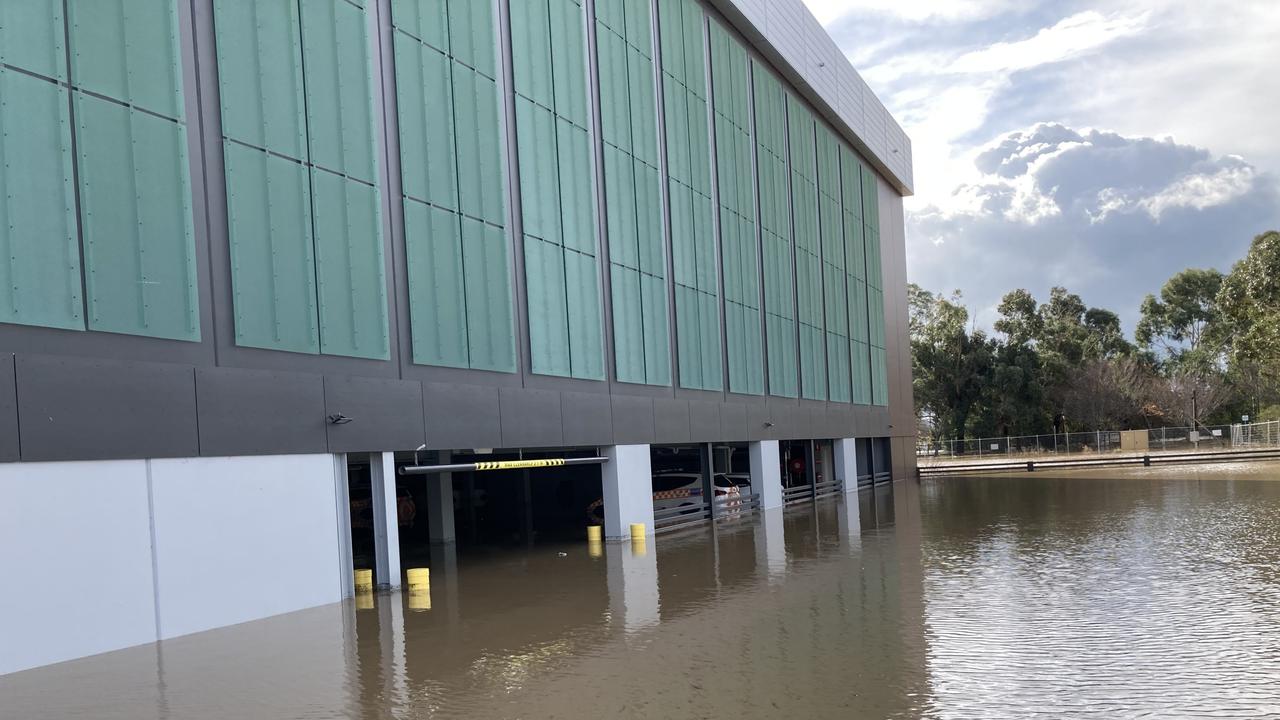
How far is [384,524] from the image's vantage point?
Result: 701 inches

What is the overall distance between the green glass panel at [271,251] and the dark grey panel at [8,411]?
3545mm

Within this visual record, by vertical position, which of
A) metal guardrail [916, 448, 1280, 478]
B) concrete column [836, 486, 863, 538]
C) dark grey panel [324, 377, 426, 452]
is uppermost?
dark grey panel [324, 377, 426, 452]

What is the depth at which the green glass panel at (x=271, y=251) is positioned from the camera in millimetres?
15562

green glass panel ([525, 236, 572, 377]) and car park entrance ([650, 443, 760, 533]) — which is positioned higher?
green glass panel ([525, 236, 572, 377])

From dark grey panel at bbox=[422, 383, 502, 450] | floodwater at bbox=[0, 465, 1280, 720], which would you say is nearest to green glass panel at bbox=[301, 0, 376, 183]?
dark grey panel at bbox=[422, 383, 502, 450]

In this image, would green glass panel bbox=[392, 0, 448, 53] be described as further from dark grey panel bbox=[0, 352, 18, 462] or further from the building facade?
dark grey panel bbox=[0, 352, 18, 462]

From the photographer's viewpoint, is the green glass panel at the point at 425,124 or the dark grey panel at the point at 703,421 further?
the dark grey panel at the point at 703,421

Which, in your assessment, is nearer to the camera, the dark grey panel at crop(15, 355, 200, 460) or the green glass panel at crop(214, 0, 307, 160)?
the dark grey panel at crop(15, 355, 200, 460)

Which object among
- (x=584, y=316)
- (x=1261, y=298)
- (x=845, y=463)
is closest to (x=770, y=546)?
(x=584, y=316)

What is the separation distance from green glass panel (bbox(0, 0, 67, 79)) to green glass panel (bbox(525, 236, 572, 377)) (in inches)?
430

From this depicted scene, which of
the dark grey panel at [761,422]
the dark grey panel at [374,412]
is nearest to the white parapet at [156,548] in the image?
the dark grey panel at [374,412]

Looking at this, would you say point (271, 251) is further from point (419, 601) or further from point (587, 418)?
point (587, 418)

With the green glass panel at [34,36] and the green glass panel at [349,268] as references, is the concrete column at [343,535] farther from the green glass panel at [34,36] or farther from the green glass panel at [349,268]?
the green glass panel at [34,36]

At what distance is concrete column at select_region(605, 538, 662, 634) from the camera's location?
14.0 metres
